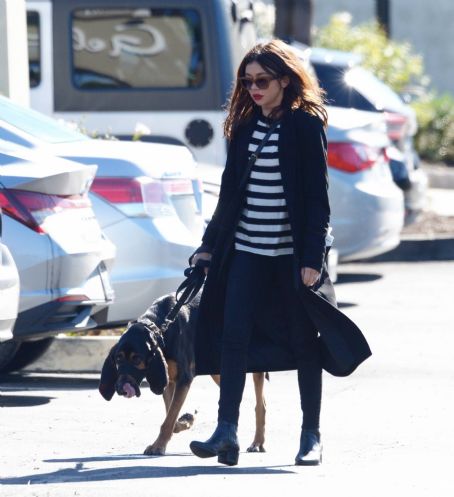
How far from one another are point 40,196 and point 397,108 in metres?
7.36

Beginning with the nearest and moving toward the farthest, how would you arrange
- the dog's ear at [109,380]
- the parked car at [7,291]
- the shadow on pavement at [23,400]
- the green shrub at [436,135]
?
the dog's ear at [109,380]
the parked car at [7,291]
the shadow on pavement at [23,400]
the green shrub at [436,135]

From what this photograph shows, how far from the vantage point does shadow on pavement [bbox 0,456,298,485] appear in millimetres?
5848

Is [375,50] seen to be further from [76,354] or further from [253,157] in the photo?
[253,157]

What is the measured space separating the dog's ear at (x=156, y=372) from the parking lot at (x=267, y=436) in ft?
1.00

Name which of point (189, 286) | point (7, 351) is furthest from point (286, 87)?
point (7, 351)

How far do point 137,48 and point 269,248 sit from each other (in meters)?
6.42

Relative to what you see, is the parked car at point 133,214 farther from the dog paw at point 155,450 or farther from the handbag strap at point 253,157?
the handbag strap at point 253,157

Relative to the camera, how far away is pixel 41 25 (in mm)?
12297

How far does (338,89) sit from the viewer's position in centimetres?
1345

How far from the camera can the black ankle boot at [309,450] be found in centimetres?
612

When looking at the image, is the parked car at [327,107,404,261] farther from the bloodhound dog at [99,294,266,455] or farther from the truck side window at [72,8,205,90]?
the bloodhound dog at [99,294,266,455]

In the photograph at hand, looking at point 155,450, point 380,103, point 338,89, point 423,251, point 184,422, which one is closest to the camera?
point 155,450

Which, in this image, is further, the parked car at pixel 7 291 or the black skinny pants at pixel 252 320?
the parked car at pixel 7 291

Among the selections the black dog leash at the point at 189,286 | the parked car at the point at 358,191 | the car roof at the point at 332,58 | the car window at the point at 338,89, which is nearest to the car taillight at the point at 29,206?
the black dog leash at the point at 189,286
